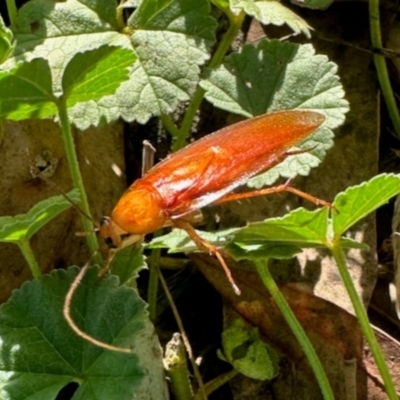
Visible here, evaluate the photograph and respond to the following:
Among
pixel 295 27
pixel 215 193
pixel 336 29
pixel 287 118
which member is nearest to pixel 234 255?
pixel 215 193

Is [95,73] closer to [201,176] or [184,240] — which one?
[201,176]

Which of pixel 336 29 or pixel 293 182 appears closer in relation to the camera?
pixel 293 182

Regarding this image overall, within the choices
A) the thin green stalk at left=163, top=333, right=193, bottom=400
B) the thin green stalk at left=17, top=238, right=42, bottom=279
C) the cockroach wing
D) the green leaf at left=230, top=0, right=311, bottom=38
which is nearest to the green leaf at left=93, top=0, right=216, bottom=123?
the green leaf at left=230, top=0, right=311, bottom=38

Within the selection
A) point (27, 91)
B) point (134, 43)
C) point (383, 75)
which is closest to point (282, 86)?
point (134, 43)

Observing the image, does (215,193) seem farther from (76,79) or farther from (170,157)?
(76,79)

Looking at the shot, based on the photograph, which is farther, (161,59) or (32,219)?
(161,59)
